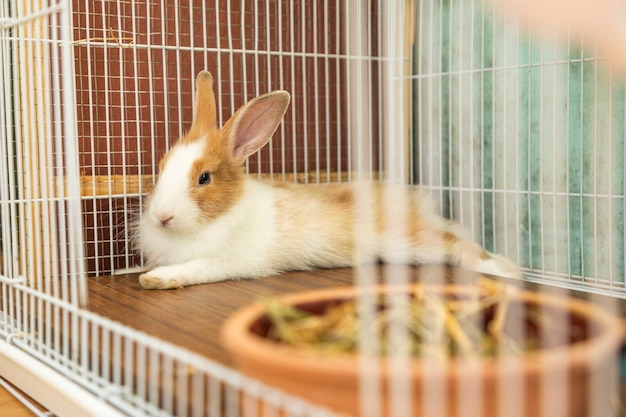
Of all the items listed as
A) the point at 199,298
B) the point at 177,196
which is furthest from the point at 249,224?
the point at 199,298

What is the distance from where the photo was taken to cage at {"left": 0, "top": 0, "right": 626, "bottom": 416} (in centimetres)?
176

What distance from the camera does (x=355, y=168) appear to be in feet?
8.39

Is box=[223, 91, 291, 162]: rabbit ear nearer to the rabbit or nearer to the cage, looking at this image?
the rabbit

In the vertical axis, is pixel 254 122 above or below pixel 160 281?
above

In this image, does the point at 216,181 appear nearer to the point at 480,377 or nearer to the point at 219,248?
the point at 219,248

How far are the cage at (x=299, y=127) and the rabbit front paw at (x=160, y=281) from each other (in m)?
0.07

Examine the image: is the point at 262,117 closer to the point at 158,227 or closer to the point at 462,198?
the point at 158,227

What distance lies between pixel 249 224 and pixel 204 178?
17 cm

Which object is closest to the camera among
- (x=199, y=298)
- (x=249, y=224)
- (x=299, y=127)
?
(x=199, y=298)

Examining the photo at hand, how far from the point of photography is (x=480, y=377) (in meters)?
0.79

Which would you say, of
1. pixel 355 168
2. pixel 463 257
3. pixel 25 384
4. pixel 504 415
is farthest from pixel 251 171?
pixel 504 415

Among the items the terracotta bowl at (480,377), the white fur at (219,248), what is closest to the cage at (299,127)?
the white fur at (219,248)

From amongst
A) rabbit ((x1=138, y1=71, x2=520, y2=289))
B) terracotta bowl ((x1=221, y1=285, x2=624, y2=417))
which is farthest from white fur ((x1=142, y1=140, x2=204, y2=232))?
terracotta bowl ((x1=221, y1=285, x2=624, y2=417))

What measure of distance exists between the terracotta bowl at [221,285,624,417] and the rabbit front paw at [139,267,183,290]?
0.96 metres
